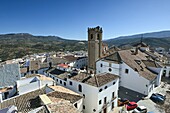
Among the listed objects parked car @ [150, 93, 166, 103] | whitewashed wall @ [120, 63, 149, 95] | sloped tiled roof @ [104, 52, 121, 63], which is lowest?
parked car @ [150, 93, 166, 103]

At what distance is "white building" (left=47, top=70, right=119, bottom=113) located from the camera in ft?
62.7

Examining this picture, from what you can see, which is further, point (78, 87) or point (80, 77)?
point (80, 77)

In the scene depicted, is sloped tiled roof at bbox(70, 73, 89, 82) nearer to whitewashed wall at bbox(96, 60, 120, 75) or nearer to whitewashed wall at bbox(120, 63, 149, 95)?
whitewashed wall at bbox(96, 60, 120, 75)

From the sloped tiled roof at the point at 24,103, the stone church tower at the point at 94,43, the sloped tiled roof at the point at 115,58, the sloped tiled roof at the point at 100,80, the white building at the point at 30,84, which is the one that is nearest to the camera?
the sloped tiled roof at the point at 24,103

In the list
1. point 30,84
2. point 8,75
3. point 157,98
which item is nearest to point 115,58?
point 157,98

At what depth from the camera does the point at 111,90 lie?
21.5m

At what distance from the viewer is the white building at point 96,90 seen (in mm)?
19125

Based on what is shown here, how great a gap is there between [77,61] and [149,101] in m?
41.2

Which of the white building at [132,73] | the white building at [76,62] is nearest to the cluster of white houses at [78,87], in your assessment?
the white building at [132,73]

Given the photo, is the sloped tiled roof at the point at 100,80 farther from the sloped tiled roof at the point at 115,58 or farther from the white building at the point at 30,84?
the sloped tiled roof at the point at 115,58

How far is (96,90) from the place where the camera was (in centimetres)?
1866

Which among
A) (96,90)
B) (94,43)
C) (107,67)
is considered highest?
→ (94,43)

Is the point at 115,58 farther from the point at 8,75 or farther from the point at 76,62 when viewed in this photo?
the point at 76,62

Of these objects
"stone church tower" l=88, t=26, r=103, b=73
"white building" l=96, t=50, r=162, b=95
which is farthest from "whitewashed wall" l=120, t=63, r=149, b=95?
"stone church tower" l=88, t=26, r=103, b=73
